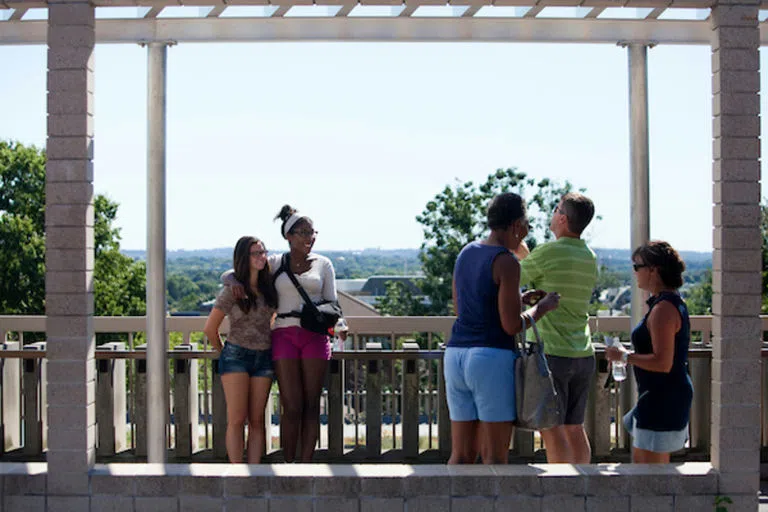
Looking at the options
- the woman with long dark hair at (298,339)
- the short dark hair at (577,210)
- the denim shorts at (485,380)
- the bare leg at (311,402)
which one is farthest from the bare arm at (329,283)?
the short dark hair at (577,210)

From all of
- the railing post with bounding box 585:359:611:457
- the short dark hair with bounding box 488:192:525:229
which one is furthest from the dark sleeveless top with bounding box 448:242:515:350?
the railing post with bounding box 585:359:611:457

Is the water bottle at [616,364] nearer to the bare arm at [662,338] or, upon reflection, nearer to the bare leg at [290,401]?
the bare arm at [662,338]

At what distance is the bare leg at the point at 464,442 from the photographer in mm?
4059

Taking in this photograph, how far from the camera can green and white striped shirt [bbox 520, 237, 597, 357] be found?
4230mm

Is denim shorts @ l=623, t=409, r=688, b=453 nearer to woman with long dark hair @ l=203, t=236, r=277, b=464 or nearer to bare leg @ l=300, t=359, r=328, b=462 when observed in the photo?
bare leg @ l=300, t=359, r=328, b=462

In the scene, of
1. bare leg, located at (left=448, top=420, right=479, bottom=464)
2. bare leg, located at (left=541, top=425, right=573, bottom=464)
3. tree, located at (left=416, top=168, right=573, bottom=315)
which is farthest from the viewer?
tree, located at (left=416, top=168, right=573, bottom=315)

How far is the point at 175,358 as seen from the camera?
5.45m

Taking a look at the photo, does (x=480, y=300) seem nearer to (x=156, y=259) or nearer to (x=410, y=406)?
(x=410, y=406)

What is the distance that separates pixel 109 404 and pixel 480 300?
2.58 metres

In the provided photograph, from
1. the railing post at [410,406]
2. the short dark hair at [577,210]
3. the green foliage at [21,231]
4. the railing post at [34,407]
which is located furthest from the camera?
the green foliage at [21,231]

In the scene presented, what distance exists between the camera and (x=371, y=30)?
5.21 meters

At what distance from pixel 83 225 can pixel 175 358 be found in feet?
5.41

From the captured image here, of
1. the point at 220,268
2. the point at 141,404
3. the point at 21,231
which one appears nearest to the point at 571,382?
the point at 141,404

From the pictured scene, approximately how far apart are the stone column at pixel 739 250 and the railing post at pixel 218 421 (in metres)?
2.70
